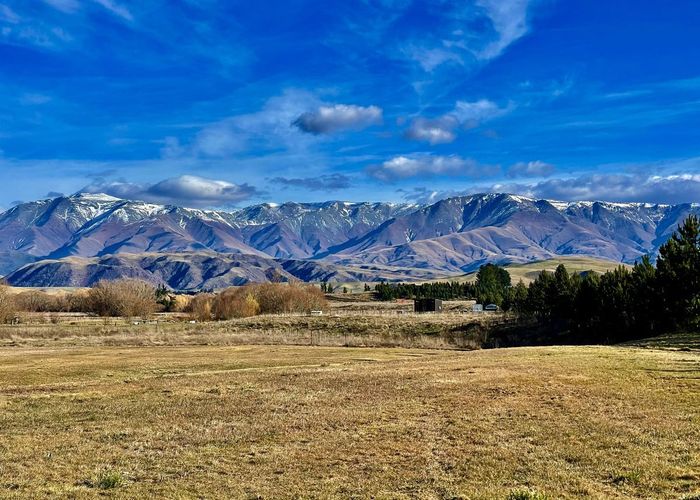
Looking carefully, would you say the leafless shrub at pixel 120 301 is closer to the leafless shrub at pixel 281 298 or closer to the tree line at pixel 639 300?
the leafless shrub at pixel 281 298

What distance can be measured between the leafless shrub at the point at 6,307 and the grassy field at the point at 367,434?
297ft

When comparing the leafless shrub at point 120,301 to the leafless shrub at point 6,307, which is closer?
the leafless shrub at point 6,307

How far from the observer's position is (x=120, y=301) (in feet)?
505

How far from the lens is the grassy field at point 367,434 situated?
14.1m

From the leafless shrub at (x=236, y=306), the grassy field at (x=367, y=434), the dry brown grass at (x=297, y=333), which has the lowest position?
the dry brown grass at (x=297, y=333)

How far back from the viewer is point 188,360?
5309cm

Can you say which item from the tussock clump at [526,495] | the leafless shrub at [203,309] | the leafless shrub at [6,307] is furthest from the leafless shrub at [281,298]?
the tussock clump at [526,495]

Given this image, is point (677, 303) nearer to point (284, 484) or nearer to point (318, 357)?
point (318, 357)

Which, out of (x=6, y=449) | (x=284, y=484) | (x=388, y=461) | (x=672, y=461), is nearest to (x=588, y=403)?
(x=672, y=461)

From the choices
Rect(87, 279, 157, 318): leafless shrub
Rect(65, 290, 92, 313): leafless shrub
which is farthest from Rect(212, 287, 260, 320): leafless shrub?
Rect(65, 290, 92, 313): leafless shrub

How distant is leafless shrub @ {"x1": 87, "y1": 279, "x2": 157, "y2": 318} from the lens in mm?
154000

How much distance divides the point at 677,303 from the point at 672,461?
62.1 metres

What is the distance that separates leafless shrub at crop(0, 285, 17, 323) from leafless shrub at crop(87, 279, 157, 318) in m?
33.9

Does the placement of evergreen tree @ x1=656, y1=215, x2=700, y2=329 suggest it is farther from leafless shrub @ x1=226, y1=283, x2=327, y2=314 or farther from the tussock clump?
leafless shrub @ x1=226, y1=283, x2=327, y2=314
